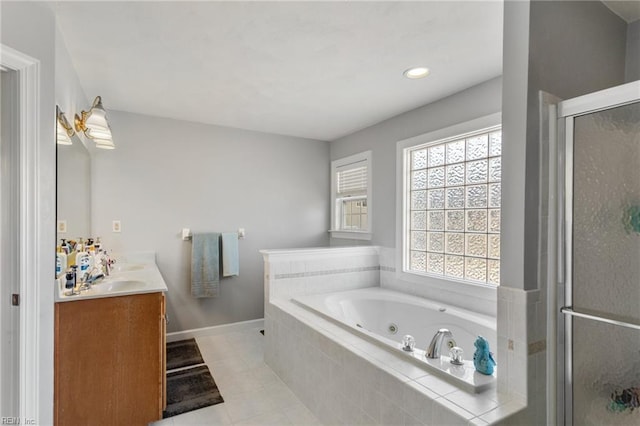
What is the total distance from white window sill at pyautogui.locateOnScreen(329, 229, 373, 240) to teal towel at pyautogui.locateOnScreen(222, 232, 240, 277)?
4.21 ft

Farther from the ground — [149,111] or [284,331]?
[149,111]

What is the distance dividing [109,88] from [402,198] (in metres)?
2.68

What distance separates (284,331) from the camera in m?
2.47

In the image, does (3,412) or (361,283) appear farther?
(361,283)

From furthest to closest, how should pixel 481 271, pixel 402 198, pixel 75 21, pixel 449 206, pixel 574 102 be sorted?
pixel 402 198 → pixel 449 206 → pixel 481 271 → pixel 75 21 → pixel 574 102

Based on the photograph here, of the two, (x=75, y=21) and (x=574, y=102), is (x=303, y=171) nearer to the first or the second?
(x=75, y=21)

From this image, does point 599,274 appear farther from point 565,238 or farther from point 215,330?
point 215,330

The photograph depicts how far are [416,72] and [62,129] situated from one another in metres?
2.26

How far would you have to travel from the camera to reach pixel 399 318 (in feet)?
9.13

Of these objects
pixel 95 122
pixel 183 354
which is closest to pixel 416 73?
pixel 95 122

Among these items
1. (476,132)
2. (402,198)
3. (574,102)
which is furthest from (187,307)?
(574,102)

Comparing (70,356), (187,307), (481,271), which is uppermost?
(481,271)

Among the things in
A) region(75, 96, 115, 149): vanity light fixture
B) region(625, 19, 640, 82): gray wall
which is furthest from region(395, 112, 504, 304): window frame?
region(75, 96, 115, 149): vanity light fixture

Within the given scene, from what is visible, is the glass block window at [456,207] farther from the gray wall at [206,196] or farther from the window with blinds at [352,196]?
the gray wall at [206,196]
